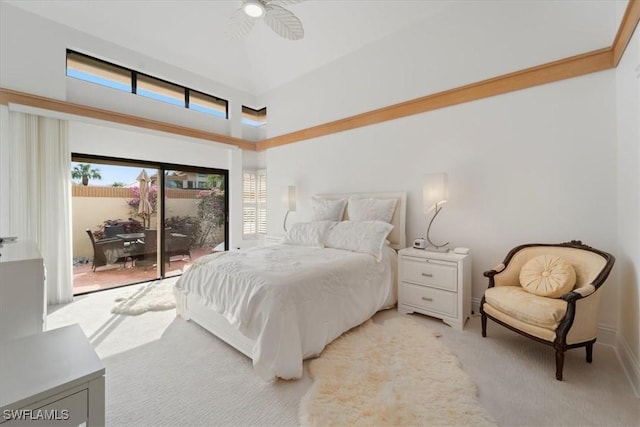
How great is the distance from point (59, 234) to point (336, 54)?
463cm

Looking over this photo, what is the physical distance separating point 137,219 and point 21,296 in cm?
327

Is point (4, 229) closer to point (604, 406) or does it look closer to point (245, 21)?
point (245, 21)

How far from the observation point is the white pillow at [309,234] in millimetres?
3414

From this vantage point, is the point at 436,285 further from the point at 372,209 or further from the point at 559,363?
the point at 372,209

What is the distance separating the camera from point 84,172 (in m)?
3.76

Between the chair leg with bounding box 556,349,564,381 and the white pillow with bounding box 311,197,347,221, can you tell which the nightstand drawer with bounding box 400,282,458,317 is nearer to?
the chair leg with bounding box 556,349,564,381

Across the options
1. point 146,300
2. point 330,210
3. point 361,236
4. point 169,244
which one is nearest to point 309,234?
point 330,210

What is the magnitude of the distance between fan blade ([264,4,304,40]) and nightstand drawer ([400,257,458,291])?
8.53 feet

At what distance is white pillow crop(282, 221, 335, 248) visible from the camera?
3.41 m

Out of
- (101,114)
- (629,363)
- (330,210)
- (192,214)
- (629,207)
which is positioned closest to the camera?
(629,363)

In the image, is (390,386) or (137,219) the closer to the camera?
(390,386)

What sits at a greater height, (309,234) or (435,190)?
(435,190)

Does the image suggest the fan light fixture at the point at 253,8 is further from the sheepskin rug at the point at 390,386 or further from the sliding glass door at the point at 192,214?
the sliding glass door at the point at 192,214

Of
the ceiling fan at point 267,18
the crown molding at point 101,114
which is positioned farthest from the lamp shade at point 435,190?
the crown molding at point 101,114
